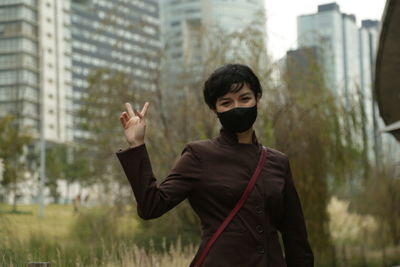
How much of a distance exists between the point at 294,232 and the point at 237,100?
50 cm

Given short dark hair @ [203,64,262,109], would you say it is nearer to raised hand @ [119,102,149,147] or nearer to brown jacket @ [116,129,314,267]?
brown jacket @ [116,129,314,267]

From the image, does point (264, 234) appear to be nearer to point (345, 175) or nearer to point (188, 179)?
point (188, 179)

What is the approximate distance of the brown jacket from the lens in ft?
7.50

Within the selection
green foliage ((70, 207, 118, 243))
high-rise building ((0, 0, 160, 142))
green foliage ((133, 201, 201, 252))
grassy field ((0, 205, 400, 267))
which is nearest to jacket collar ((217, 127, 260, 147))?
grassy field ((0, 205, 400, 267))

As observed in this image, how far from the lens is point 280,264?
7.91ft

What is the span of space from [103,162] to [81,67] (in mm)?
67943

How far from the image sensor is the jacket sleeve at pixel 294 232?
257cm

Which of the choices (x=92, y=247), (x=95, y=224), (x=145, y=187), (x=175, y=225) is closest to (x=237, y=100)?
(x=145, y=187)

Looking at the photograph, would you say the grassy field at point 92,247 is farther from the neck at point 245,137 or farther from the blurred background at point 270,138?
the neck at point 245,137

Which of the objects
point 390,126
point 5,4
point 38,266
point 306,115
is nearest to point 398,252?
point 306,115

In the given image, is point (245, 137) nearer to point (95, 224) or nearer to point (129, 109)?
point (129, 109)

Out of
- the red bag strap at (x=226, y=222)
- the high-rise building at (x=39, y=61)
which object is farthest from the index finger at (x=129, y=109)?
the high-rise building at (x=39, y=61)

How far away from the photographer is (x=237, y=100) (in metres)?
2.46

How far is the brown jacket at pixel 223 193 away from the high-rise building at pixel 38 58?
6031cm
